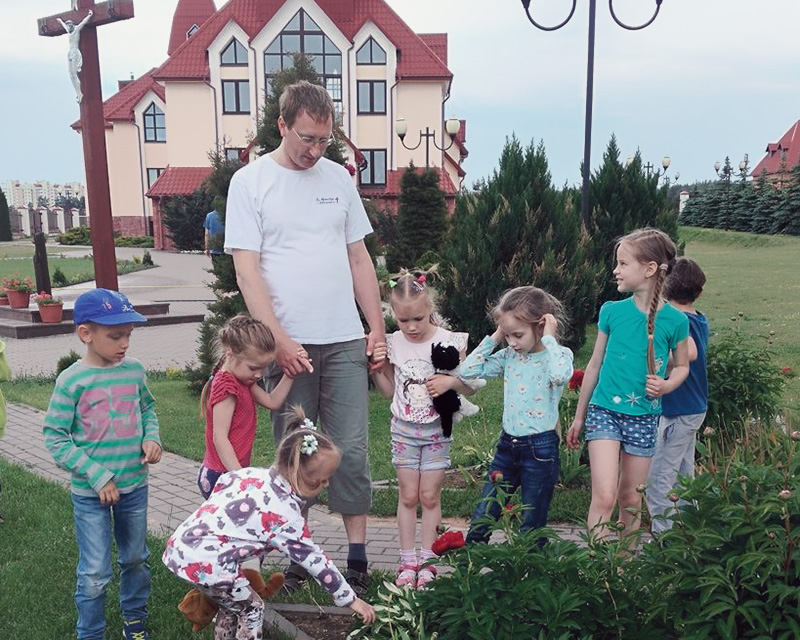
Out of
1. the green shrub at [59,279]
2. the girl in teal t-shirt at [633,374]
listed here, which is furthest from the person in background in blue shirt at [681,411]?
the green shrub at [59,279]

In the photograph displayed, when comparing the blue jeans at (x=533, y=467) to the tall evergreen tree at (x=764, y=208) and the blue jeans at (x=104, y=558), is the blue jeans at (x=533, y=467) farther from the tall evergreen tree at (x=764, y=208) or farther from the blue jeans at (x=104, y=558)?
the tall evergreen tree at (x=764, y=208)

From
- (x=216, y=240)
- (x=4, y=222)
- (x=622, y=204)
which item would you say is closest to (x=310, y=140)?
(x=216, y=240)

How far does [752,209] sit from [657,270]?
39.0 metres

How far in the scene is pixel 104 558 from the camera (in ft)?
9.67

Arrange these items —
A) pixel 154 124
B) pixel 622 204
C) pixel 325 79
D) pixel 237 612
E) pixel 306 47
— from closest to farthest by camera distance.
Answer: pixel 237 612
pixel 622 204
pixel 325 79
pixel 306 47
pixel 154 124

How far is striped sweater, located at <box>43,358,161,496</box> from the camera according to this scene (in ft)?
9.43

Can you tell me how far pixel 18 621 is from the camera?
3.34 m

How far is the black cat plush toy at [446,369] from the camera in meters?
3.46

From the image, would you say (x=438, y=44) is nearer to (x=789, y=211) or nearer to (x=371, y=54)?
(x=371, y=54)

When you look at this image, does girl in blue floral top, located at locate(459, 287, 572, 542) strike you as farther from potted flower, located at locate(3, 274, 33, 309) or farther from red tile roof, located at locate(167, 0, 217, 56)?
red tile roof, located at locate(167, 0, 217, 56)

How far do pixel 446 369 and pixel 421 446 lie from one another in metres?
0.40

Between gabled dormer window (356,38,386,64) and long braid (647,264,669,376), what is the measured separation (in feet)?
110

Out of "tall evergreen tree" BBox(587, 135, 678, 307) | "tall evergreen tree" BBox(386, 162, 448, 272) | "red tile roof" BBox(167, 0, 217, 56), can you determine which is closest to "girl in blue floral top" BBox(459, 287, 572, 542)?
"tall evergreen tree" BBox(587, 135, 678, 307)

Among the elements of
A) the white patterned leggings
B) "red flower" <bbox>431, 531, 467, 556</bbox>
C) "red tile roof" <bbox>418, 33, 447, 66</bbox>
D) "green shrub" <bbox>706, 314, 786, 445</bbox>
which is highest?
"red tile roof" <bbox>418, 33, 447, 66</bbox>
